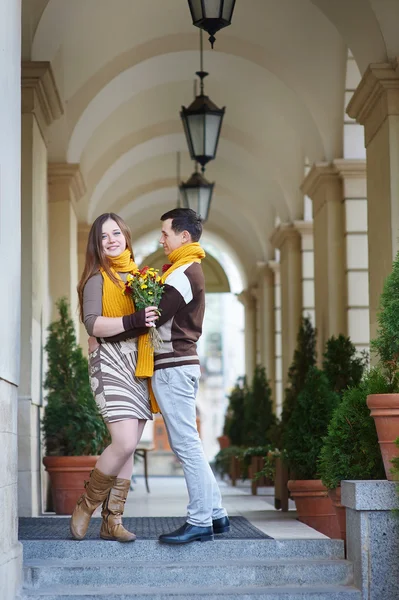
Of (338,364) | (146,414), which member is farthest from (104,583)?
(338,364)

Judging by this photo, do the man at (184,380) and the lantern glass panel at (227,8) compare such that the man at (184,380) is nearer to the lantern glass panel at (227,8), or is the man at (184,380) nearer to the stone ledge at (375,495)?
the stone ledge at (375,495)

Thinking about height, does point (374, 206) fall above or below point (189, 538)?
above

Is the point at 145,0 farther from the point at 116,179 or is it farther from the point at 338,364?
the point at 116,179

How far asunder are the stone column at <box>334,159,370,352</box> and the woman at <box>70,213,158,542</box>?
6339 mm

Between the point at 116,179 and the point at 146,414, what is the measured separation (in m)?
12.0

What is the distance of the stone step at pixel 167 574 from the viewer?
5352 mm

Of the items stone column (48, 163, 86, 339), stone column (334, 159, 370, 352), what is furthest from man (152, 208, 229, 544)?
stone column (48, 163, 86, 339)

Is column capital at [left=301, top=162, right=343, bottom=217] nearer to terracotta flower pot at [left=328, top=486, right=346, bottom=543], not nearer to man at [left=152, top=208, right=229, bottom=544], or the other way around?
terracotta flower pot at [left=328, top=486, right=346, bottom=543]

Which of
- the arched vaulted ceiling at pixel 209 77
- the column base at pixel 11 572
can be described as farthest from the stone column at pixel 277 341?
the column base at pixel 11 572

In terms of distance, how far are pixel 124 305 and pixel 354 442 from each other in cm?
142

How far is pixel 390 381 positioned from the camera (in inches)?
225

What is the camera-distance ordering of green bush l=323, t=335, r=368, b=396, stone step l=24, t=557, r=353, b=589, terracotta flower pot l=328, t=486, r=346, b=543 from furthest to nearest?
green bush l=323, t=335, r=368, b=396
terracotta flower pot l=328, t=486, r=346, b=543
stone step l=24, t=557, r=353, b=589

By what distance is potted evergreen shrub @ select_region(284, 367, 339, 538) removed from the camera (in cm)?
761

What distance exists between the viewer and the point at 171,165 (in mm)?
18391
